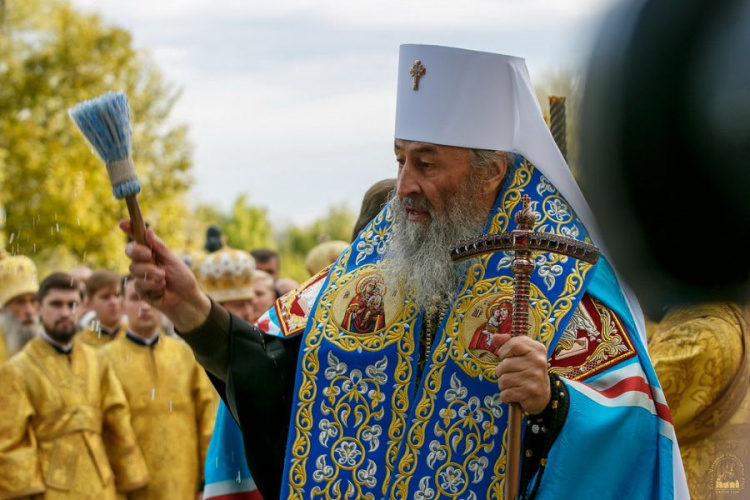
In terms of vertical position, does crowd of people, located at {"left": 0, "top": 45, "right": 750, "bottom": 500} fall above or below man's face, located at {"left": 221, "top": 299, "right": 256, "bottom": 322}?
above

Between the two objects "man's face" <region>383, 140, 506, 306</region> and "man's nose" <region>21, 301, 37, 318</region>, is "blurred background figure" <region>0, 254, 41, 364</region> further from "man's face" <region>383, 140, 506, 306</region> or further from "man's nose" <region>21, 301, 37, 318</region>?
"man's face" <region>383, 140, 506, 306</region>

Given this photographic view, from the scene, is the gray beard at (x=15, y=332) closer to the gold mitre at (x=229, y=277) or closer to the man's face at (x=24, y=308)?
the man's face at (x=24, y=308)

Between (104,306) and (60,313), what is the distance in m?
1.80

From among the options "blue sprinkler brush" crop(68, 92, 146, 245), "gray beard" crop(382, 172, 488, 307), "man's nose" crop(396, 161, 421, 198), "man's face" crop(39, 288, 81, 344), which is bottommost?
"man's face" crop(39, 288, 81, 344)

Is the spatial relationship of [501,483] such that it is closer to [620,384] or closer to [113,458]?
[620,384]

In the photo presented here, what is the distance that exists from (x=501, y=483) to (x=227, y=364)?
0.90 m

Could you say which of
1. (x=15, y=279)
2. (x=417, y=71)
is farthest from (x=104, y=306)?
(x=417, y=71)

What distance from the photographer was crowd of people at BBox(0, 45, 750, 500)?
3217mm

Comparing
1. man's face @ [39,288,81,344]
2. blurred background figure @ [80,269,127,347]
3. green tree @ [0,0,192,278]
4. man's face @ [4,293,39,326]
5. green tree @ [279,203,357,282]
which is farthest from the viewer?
green tree @ [279,203,357,282]

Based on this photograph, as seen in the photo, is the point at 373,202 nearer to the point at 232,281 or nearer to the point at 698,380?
the point at 698,380

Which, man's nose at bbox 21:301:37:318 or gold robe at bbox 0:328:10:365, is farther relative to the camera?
man's nose at bbox 21:301:37:318

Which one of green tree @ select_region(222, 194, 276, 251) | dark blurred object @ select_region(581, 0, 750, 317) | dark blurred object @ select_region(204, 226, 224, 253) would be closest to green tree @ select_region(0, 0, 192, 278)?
dark blurred object @ select_region(204, 226, 224, 253)

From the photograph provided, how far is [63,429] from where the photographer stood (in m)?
8.02

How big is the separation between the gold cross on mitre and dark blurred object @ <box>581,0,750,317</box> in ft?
10.3
